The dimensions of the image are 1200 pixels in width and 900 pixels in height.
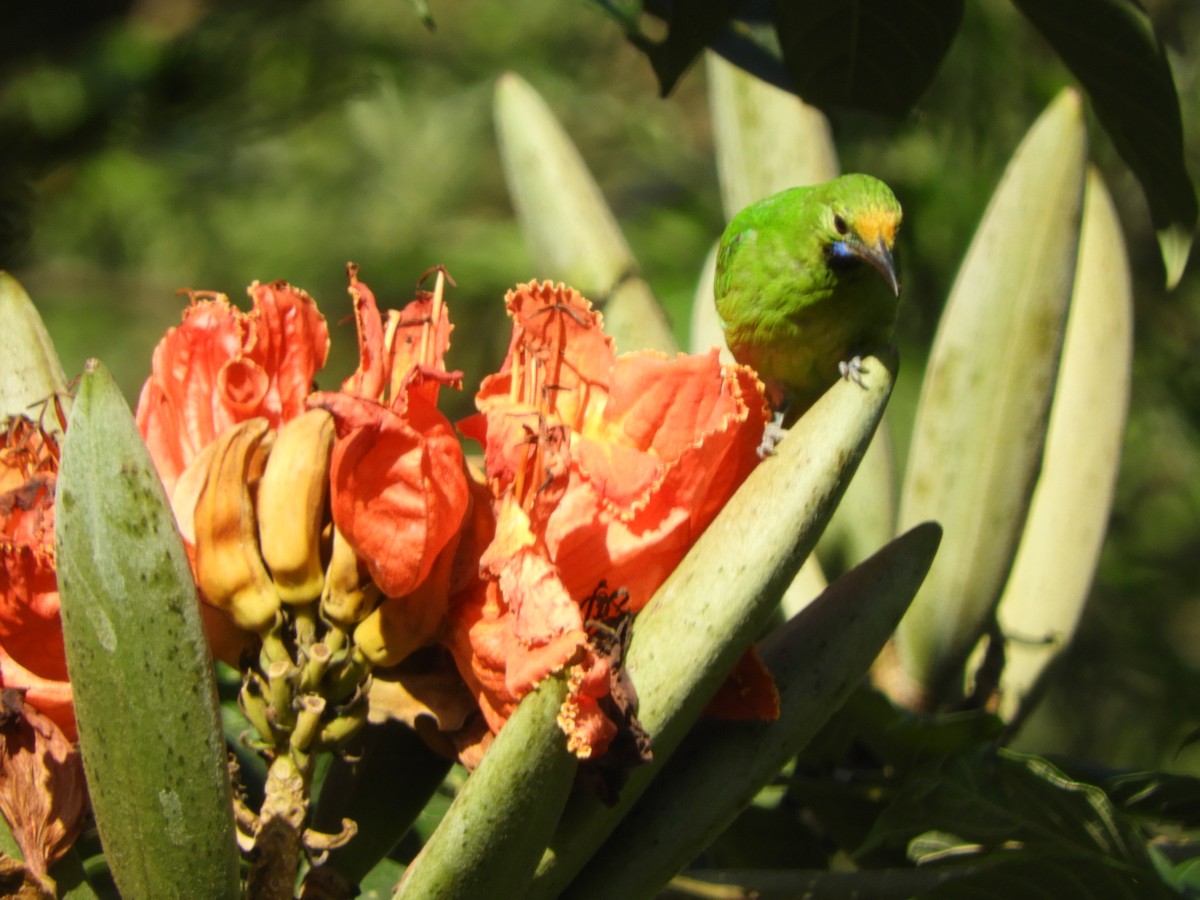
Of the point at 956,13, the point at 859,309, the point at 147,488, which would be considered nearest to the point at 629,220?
the point at 859,309

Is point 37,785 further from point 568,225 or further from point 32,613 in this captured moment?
point 568,225

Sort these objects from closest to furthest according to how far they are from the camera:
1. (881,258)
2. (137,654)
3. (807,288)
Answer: (137,654), (881,258), (807,288)

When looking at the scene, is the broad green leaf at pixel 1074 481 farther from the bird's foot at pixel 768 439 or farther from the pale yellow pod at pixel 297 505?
the pale yellow pod at pixel 297 505

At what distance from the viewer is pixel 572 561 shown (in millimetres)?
1128

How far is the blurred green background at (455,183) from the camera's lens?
3.08m

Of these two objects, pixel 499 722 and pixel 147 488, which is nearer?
pixel 147 488

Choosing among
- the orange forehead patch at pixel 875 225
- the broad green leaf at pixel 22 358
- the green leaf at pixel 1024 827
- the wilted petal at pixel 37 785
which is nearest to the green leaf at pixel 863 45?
the orange forehead patch at pixel 875 225

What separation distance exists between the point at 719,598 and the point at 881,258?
1.32 meters

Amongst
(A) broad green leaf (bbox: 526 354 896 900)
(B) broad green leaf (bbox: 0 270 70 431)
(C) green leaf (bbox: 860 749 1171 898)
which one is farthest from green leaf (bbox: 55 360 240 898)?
(C) green leaf (bbox: 860 749 1171 898)

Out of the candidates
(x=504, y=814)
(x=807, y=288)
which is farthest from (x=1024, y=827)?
(x=807, y=288)

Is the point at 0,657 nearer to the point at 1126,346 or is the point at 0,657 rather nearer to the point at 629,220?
the point at 1126,346

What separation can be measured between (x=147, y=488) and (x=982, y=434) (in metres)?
1.11

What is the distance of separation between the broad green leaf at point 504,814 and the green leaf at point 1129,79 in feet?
3.28

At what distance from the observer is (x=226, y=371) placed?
1229 mm
